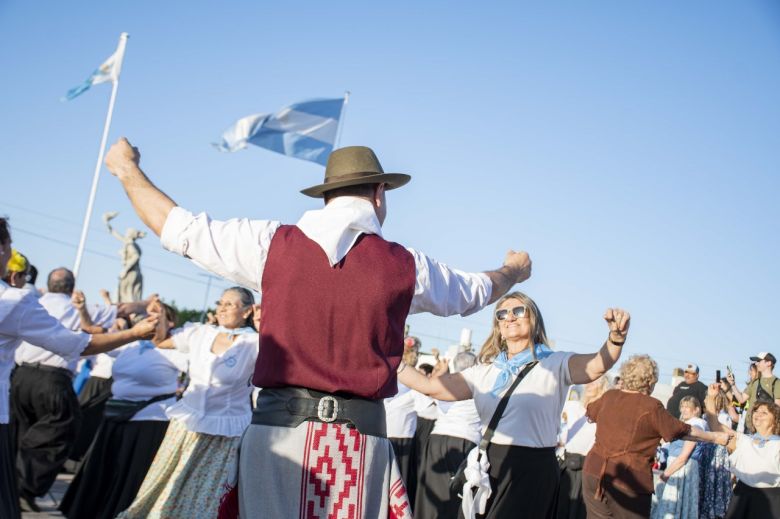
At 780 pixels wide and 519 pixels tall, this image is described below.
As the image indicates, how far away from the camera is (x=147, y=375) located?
8.40m

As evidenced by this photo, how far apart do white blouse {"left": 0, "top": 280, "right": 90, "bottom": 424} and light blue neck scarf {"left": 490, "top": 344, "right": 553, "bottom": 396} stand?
2.43 m

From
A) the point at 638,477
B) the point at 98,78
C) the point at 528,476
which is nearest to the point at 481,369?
the point at 528,476

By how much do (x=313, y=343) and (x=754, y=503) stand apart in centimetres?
667

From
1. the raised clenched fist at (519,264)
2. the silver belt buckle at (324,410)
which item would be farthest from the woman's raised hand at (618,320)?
the silver belt buckle at (324,410)

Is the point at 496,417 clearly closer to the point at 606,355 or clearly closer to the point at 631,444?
the point at 606,355

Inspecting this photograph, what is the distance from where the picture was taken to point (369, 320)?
293cm

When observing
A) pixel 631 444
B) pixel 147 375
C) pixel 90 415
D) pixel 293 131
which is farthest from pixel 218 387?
pixel 293 131

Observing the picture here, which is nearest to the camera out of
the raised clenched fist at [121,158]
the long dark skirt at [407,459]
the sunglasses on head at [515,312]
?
the raised clenched fist at [121,158]

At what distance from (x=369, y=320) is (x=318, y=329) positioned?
0.18 metres

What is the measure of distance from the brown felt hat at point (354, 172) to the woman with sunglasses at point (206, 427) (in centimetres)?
417

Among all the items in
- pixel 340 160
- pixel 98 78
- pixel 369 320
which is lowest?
pixel 369 320

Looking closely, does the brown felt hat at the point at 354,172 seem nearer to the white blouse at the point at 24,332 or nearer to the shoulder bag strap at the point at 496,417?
the white blouse at the point at 24,332

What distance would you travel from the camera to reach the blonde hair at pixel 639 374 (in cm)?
711

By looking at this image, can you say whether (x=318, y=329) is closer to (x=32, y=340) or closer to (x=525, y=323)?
(x=32, y=340)
